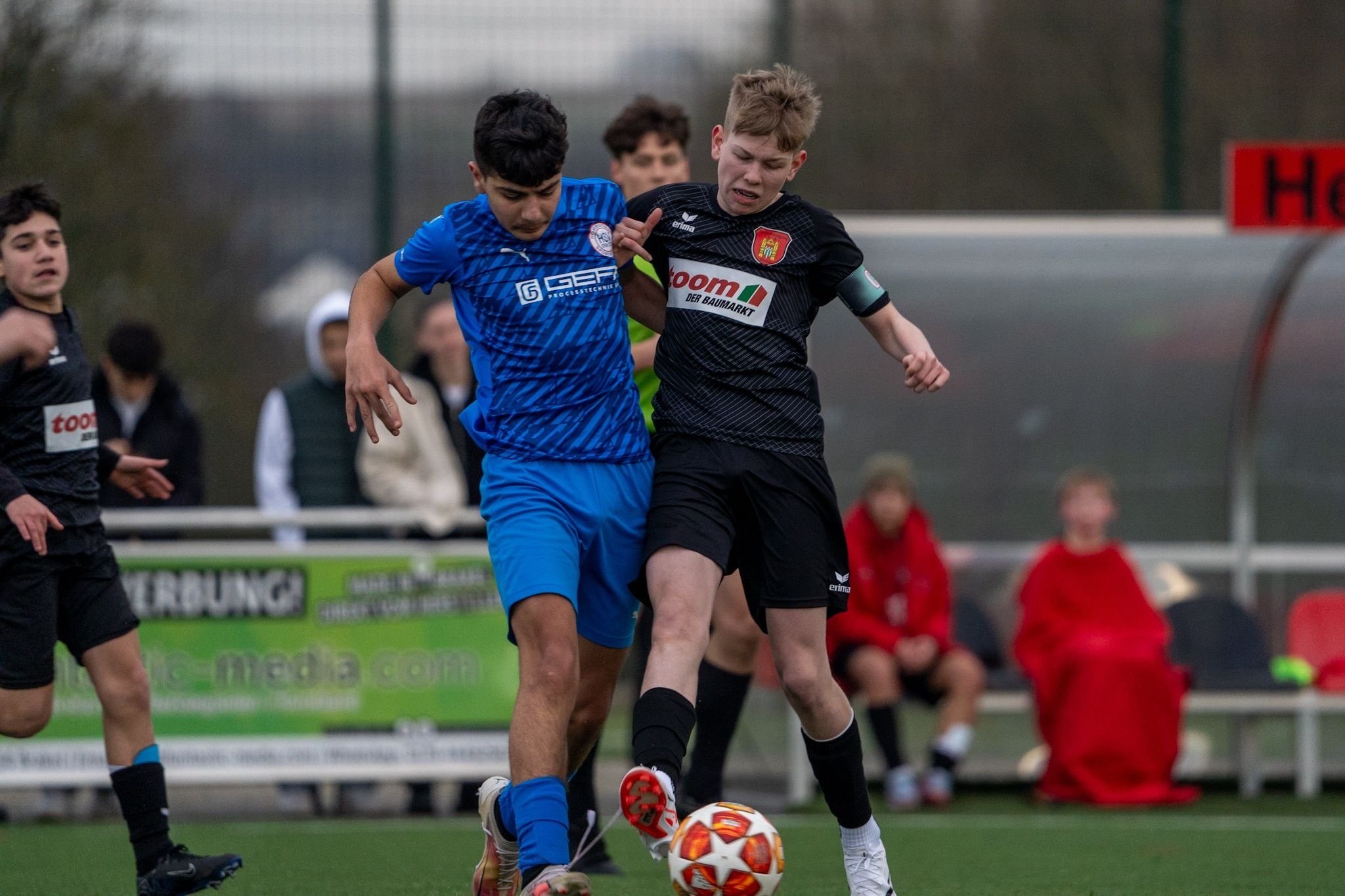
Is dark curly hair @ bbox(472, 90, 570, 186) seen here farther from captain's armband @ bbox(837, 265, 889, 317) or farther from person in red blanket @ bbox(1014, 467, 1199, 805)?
person in red blanket @ bbox(1014, 467, 1199, 805)

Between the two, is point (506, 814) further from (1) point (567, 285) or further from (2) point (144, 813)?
(1) point (567, 285)

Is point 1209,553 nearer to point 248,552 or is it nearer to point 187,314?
point 248,552

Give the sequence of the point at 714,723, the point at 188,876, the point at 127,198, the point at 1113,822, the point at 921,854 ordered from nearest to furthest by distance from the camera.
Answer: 1. the point at 188,876
2. the point at 714,723
3. the point at 921,854
4. the point at 1113,822
5. the point at 127,198

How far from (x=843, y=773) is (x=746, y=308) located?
1220 millimetres

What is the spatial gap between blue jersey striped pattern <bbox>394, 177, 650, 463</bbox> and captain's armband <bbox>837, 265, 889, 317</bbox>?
2.07ft

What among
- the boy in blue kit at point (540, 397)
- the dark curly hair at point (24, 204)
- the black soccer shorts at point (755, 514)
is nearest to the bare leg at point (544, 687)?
the boy in blue kit at point (540, 397)

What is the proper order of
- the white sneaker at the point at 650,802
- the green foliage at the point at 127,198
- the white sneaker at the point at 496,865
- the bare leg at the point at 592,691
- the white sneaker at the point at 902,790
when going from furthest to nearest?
the green foliage at the point at 127,198
the white sneaker at the point at 902,790
the bare leg at the point at 592,691
the white sneaker at the point at 496,865
the white sneaker at the point at 650,802

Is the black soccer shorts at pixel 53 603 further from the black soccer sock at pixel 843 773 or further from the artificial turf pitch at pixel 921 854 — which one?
the black soccer sock at pixel 843 773

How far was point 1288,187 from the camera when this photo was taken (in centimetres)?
877

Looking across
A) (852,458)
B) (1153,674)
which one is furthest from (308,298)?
(1153,674)

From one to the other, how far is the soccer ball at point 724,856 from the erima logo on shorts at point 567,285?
4.36 ft

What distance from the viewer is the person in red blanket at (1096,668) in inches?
328

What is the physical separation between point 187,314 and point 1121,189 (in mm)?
5727

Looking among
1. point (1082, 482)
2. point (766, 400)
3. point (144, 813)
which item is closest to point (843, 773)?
point (766, 400)
